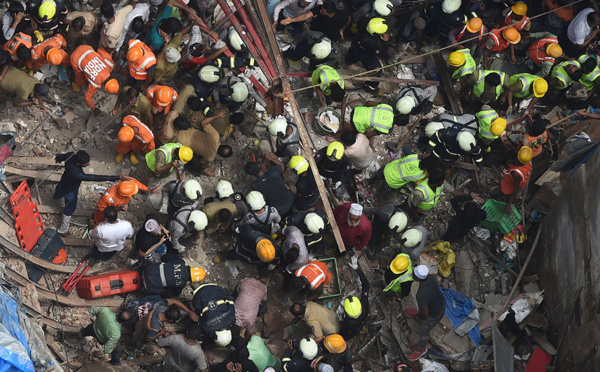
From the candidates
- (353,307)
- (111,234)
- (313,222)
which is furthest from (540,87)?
(111,234)

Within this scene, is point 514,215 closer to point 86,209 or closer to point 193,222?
point 193,222

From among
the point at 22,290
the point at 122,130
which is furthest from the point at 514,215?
the point at 22,290

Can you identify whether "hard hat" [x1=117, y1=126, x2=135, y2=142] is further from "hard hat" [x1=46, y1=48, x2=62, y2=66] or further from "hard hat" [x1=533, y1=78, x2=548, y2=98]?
"hard hat" [x1=533, y1=78, x2=548, y2=98]

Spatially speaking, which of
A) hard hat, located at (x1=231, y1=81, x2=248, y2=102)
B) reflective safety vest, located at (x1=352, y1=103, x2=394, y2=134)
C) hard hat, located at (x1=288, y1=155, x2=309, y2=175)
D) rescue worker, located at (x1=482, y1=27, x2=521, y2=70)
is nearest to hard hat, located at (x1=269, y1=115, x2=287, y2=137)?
hard hat, located at (x1=288, y1=155, x2=309, y2=175)

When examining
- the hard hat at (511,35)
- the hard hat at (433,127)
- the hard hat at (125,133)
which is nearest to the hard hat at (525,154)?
the hard hat at (433,127)

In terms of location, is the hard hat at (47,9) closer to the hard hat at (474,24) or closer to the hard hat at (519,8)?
the hard hat at (474,24)

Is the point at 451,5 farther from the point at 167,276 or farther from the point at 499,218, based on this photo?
the point at 167,276
